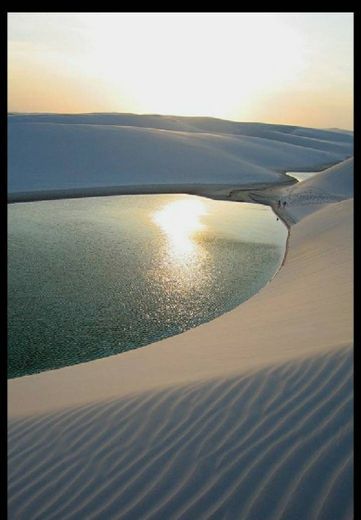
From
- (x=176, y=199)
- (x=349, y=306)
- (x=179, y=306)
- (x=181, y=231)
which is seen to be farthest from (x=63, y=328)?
(x=176, y=199)

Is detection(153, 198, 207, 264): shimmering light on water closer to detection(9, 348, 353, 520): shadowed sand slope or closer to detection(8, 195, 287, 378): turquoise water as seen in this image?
detection(8, 195, 287, 378): turquoise water

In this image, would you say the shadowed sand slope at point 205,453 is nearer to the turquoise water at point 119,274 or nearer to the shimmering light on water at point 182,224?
the turquoise water at point 119,274

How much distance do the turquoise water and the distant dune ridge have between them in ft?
6.12

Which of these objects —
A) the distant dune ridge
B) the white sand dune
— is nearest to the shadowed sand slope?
the distant dune ridge

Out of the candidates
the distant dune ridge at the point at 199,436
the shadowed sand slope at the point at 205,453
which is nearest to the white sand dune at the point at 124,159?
the distant dune ridge at the point at 199,436

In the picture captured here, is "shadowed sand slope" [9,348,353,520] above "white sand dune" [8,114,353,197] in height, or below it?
below

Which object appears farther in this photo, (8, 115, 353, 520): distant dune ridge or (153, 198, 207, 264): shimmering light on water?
(153, 198, 207, 264): shimmering light on water

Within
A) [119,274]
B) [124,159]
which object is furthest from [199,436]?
[124,159]

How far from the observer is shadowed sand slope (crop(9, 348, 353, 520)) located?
2.63m

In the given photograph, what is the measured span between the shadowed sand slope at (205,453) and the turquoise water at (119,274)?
341 centimetres

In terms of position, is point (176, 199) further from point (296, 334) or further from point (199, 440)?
point (199, 440)

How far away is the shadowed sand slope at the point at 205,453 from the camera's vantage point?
103 inches

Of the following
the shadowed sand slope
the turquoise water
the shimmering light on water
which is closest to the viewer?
the shadowed sand slope

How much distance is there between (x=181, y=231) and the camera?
1684 cm
